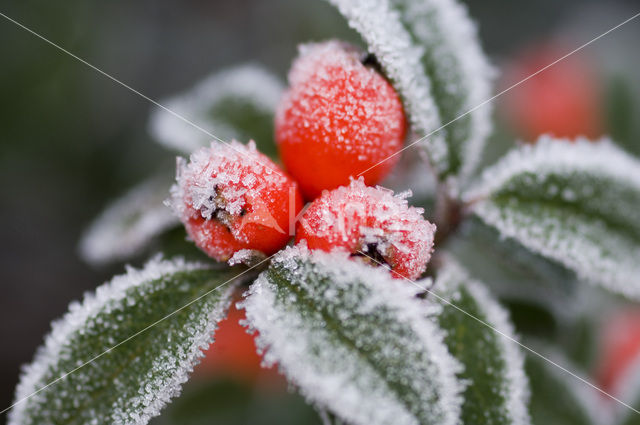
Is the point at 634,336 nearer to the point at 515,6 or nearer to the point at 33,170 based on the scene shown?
the point at 515,6

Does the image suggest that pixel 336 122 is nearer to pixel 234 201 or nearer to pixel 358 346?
pixel 234 201

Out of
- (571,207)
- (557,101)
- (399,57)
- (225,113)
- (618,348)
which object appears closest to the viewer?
(399,57)

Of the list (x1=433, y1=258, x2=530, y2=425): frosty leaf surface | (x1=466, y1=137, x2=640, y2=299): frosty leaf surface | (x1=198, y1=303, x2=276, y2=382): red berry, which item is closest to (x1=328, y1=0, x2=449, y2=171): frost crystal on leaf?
(x1=466, y1=137, x2=640, y2=299): frosty leaf surface

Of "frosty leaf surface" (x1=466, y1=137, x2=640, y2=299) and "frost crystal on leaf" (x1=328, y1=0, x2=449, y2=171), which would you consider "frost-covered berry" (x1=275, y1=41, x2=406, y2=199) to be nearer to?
"frost crystal on leaf" (x1=328, y1=0, x2=449, y2=171)

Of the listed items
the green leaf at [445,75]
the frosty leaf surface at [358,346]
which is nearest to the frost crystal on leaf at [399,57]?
the green leaf at [445,75]

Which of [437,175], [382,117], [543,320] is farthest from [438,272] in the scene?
[543,320]

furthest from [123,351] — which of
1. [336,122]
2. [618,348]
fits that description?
[618,348]
